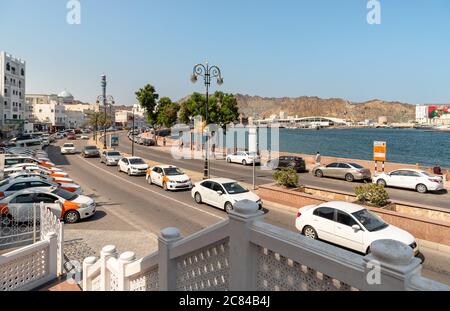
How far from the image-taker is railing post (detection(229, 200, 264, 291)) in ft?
11.8

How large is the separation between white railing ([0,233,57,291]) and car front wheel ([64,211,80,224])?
581 cm

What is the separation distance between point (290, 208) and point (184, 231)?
583 centimetres

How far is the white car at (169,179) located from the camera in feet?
66.9

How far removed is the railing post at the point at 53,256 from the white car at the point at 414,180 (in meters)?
20.7

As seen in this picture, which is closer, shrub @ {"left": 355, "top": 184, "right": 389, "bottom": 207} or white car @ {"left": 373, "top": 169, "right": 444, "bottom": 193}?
shrub @ {"left": 355, "top": 184, "right": 389, "bottom": 207}

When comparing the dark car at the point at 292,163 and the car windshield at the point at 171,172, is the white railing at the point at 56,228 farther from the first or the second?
the dark car at the point at 292,163

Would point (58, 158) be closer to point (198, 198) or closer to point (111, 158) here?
point (111, 158)

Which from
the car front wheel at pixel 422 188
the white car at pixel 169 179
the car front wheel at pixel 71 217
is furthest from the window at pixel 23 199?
the car front wheel at pixel 422 188

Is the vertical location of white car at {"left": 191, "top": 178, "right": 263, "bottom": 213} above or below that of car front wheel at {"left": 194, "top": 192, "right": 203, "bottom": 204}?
above

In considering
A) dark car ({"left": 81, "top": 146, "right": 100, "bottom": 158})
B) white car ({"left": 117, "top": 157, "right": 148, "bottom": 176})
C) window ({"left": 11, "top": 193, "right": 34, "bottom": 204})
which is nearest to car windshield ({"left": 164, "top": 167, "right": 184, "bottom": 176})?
white car ({"left": 117, "top": 157, "right": 148, "bottom": 176})

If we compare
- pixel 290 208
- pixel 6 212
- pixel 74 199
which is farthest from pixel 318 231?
pixel 6 212

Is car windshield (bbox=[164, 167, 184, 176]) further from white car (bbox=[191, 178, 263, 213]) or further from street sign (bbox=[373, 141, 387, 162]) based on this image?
street sign (bbox=[373, 141, 387, 162])

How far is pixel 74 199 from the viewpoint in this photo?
1413 centimetres
